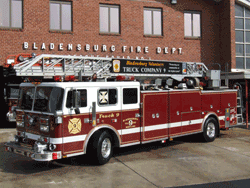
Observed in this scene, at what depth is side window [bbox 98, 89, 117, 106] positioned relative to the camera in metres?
8.16

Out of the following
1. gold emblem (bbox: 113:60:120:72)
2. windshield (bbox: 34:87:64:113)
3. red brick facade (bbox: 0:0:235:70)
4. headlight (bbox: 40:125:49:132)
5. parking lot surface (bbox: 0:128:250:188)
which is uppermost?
red brick facade (bbox: 0:0:235:70)

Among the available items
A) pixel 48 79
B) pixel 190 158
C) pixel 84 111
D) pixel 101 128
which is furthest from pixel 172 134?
pixel 48 79

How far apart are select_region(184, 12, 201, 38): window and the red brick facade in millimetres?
287

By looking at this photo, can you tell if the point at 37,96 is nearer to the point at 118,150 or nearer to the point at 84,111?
the point at 84,111

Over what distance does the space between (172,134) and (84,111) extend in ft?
12.1

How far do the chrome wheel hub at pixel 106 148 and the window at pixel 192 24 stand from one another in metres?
14.3

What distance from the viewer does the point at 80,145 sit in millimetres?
7637

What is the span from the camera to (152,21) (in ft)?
64.2

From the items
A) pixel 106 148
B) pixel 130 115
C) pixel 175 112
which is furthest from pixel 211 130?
pixel 106 148

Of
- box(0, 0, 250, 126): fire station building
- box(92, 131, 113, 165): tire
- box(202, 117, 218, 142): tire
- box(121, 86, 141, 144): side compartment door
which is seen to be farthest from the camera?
box(0, 0, 250, 126): fire station building

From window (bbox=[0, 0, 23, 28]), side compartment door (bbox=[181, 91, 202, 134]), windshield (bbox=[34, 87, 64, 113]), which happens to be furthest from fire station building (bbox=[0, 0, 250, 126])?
windshield (bbox=[34, 87, 64, 113])

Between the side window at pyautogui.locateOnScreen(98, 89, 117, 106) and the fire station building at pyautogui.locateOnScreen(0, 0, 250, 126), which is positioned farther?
the fire station building at pyautogui.locateOnScreen(0, 0, 250, 126)

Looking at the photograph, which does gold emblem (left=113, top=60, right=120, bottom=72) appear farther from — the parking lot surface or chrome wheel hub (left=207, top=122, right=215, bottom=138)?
chrome wheel hub (left=207, top=122, right=215, bottom=138)

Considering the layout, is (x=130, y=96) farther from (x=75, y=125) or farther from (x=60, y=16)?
(x=60, y=16)
